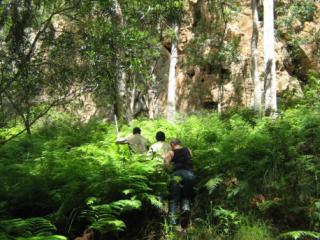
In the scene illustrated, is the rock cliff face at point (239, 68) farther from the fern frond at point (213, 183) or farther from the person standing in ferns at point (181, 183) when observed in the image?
the fern frond at point (213, 183)

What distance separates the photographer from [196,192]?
8.88 meters

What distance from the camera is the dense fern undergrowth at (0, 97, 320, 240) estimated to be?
7.11m

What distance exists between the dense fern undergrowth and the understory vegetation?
0.06 ft

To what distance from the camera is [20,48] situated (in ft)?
31.5

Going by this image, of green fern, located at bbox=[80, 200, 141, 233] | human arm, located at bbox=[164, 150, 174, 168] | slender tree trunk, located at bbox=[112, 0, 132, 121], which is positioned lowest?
green fern, located at bbox=[80, 200, 141, 233]

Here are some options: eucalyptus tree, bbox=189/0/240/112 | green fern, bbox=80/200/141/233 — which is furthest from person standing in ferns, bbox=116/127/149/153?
eucalyptus tree, bbox=189/0/240/112

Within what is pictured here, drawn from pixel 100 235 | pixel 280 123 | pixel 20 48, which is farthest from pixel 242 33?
pixel 100 235

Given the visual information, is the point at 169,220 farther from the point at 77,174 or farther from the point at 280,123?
the point at 280,123

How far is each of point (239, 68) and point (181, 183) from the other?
23.7 meters

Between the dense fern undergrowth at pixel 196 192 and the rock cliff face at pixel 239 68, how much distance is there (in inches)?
768

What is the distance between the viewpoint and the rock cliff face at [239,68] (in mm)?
29891

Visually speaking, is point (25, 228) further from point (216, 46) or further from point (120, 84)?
point (216, 46)

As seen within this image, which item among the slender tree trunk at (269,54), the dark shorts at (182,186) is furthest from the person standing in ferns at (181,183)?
the slender tree trunk at (269,54)

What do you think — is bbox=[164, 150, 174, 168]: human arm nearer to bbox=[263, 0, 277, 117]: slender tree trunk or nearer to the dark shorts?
the dark shorts
